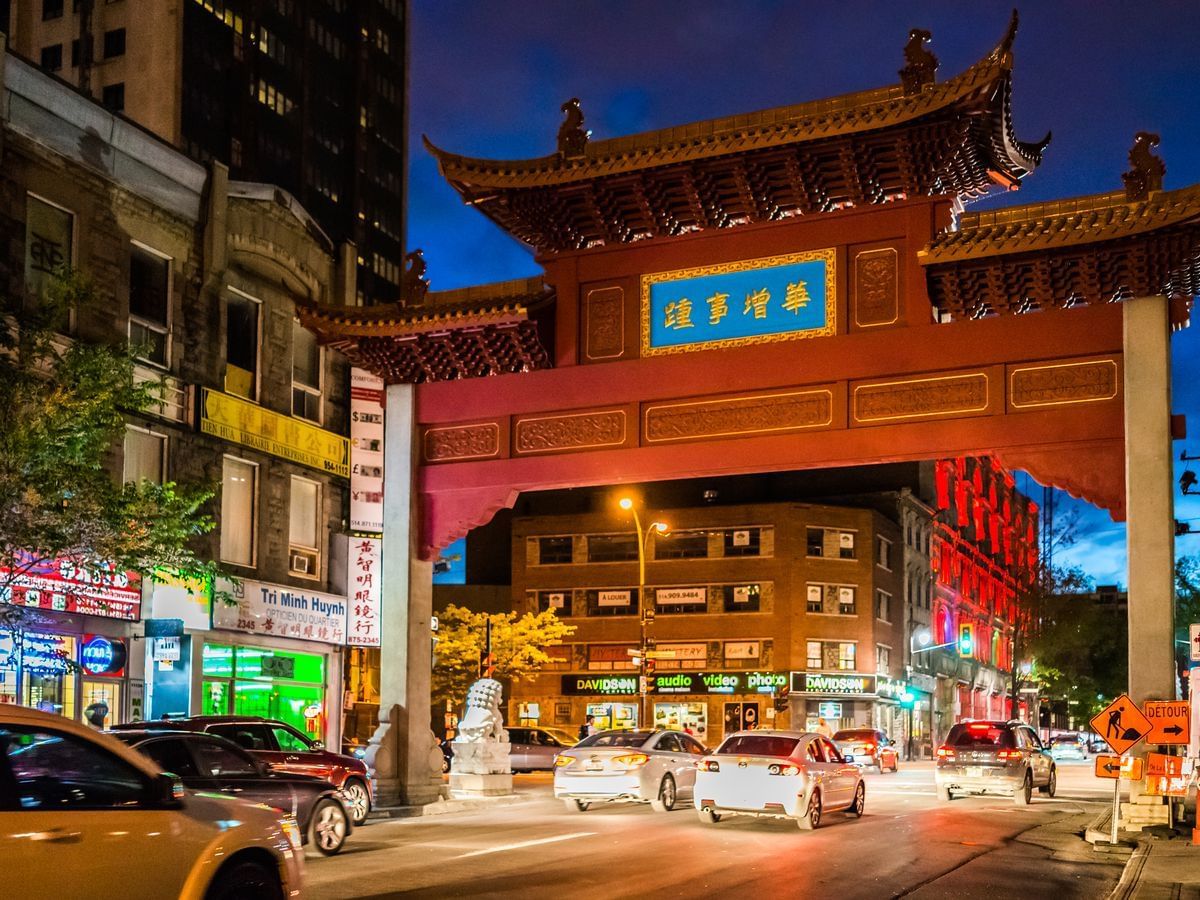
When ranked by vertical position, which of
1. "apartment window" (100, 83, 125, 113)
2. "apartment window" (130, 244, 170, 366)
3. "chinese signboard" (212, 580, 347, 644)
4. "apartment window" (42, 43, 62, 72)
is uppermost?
"apartment window" (42, 43, 62, 72)

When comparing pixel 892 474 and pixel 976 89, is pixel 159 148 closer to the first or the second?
pixel 976 89

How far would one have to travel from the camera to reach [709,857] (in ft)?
54.3

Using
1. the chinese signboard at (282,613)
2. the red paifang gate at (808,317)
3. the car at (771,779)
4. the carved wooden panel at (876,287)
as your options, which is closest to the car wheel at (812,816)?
the car at (771,779)

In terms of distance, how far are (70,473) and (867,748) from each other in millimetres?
33287

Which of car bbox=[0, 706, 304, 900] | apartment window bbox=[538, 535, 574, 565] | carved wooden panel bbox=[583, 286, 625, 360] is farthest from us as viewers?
apartment window bbox=[538, 535, 574, 565]

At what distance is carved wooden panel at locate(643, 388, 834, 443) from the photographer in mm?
21656

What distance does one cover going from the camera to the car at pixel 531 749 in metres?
43.9

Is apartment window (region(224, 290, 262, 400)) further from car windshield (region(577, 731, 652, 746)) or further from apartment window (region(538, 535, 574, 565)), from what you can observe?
apartment window (region(538, 535, 574, 565))

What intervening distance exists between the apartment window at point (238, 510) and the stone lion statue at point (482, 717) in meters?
6.62

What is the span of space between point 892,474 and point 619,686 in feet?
58.7

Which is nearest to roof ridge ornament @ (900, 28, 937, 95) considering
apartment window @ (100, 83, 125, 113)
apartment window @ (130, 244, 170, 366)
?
apartment window @ (130, 244, 170, 366)

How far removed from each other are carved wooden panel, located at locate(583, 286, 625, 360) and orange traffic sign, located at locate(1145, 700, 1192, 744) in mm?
9812

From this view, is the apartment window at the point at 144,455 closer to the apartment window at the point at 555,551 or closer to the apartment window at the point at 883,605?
the apartment window at the point at 555,551

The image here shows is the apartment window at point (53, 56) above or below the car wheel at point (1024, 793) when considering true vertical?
above
